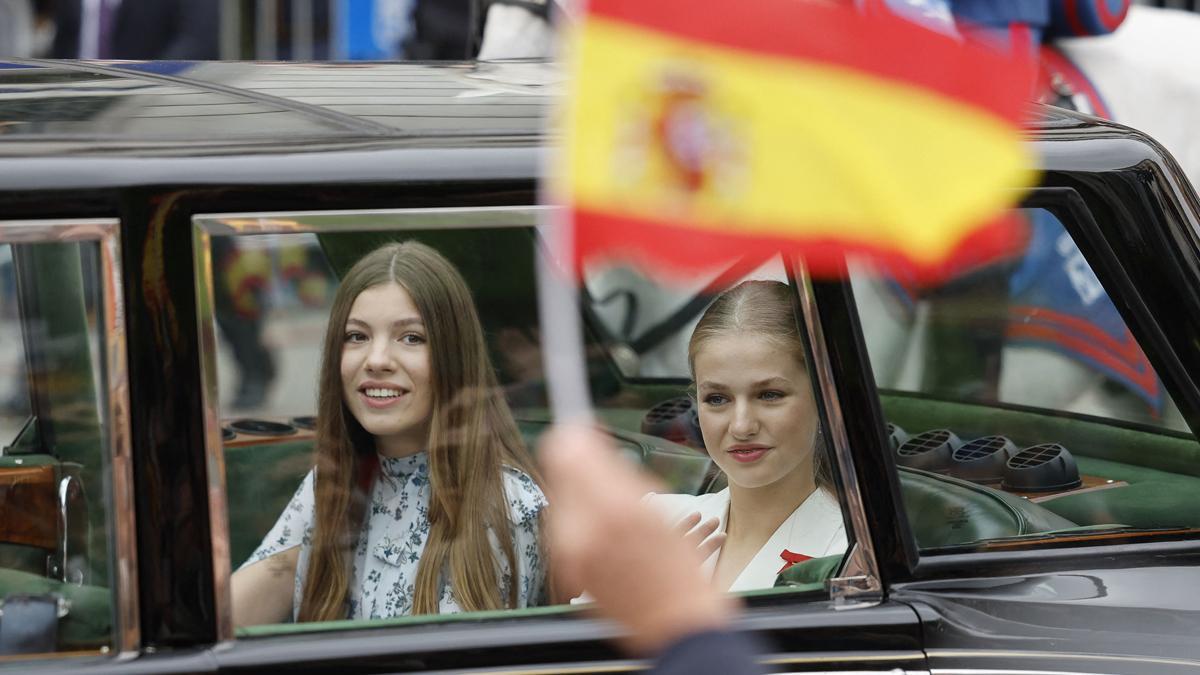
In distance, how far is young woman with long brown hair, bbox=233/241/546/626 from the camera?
2080 mm

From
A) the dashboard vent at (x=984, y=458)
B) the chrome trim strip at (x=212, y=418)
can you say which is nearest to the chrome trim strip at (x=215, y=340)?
the chrome trim strip at (x=212, y=418)

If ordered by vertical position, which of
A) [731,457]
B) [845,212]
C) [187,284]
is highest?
[845,212]

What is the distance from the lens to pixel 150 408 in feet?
6.11

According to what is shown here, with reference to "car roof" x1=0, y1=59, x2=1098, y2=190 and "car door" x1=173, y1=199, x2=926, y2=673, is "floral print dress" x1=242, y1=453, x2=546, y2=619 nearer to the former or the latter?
"car door" x1=173, y1=199, x2=926, y2=673

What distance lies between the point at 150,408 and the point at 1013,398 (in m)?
1.33

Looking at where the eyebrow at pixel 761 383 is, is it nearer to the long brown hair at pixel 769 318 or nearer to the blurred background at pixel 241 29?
the long brown hair at pixel 769 318

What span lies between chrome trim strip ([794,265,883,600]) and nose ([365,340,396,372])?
1.77ft

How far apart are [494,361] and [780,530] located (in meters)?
0.44

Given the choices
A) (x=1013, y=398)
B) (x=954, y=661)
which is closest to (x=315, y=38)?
(x=1013, y=398)

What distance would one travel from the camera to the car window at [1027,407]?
221 cm

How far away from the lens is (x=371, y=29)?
28.6ft

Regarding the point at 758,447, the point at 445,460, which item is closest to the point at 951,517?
the point at 758,447

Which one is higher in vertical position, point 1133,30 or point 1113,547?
point 1133,30

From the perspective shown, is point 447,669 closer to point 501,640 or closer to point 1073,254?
point 501,640
